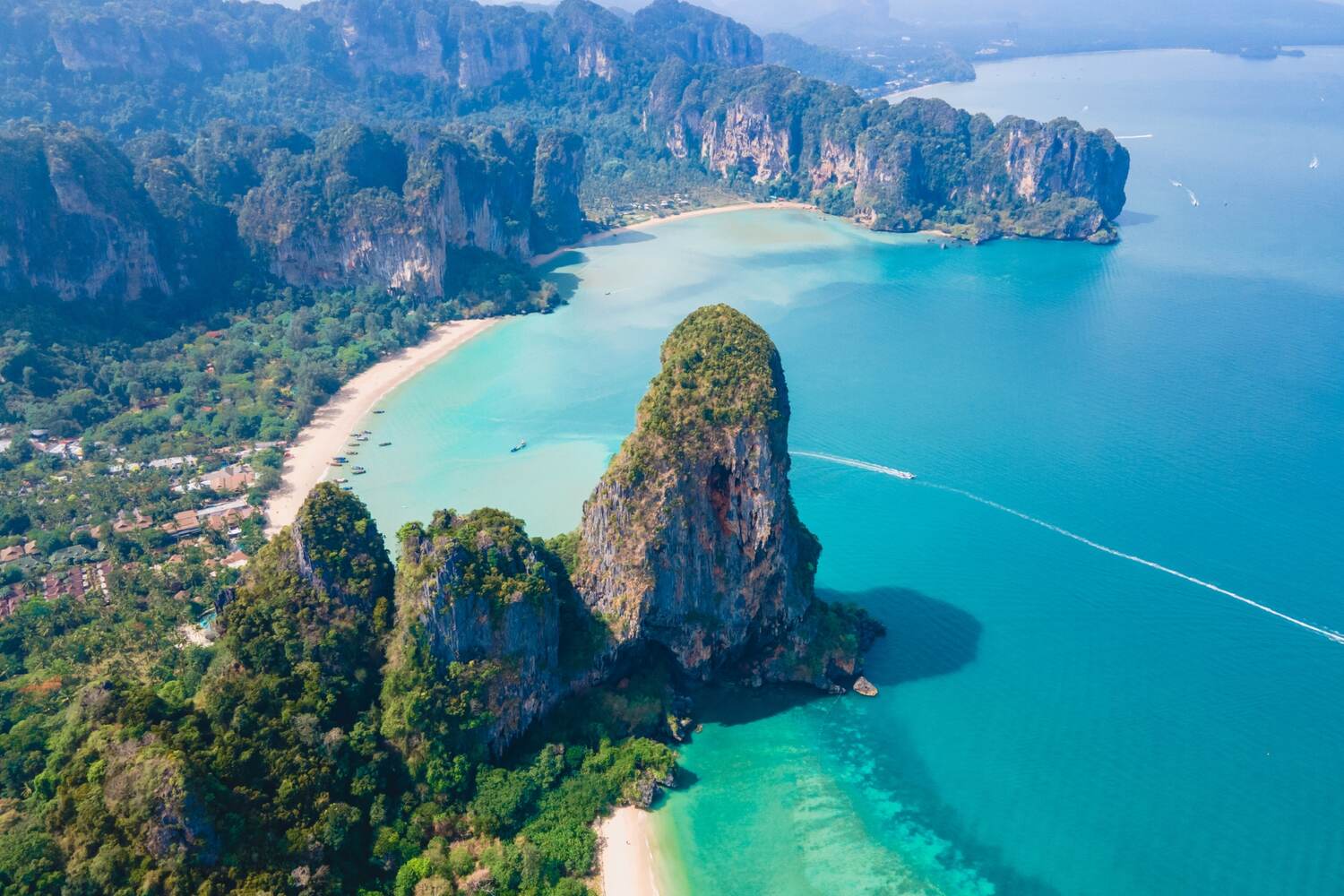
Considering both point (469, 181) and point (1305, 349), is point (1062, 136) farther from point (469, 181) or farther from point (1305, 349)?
point (469, 181)

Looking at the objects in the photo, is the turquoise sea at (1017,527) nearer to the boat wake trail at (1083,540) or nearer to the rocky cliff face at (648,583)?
the boat wake trail at (1083,540)

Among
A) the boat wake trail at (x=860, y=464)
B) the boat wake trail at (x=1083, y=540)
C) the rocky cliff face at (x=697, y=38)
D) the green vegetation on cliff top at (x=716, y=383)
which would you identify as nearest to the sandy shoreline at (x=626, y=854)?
the green vegetation on cliff top at (x=716, y=383)

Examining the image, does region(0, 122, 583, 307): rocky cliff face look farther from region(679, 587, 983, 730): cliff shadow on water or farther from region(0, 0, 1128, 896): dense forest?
region(679, 587, 983, 730): cliff shadow on water

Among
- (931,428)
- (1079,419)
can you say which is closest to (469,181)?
(931,428)

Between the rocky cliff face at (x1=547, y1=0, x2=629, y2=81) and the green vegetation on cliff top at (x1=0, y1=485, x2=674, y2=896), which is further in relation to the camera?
the rocky cliff face at (x1=547, y1=0, x2=629, y2=81)

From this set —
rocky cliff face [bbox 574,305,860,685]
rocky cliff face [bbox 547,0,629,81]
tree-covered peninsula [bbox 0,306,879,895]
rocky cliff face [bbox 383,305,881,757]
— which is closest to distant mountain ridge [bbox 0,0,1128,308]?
rocky cliff face [bbox 547,0,629,81]

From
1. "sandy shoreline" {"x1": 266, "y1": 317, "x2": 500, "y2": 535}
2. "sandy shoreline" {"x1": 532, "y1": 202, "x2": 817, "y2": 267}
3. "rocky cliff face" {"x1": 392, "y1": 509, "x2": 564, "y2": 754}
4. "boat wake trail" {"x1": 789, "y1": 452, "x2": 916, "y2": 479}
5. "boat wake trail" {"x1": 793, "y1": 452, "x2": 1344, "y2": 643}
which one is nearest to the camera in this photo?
"rocky cliff face" {"x1": 392, "y1": 509, "x2": 564, "y2": 754}
